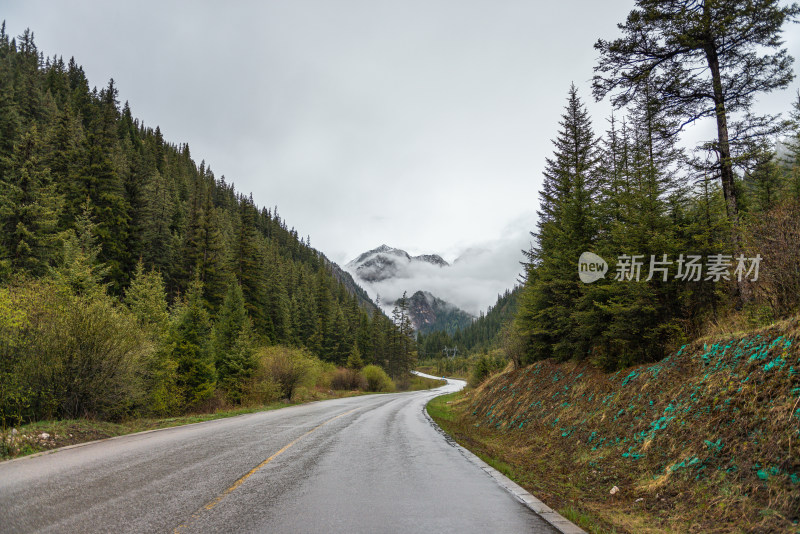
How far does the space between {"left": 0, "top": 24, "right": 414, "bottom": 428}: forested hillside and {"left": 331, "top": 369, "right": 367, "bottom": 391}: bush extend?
384 inches

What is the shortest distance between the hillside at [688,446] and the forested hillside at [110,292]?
13.4 m

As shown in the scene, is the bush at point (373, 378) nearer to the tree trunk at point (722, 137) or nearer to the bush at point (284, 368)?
the bush at point (284, 368)

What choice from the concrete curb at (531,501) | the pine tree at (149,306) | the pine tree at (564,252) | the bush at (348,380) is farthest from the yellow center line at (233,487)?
the bush at (348,380)

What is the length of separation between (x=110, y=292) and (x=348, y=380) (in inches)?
1250

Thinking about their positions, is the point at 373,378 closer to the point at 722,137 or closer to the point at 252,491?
the point at 722,137

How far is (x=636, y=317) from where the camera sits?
1045 cm

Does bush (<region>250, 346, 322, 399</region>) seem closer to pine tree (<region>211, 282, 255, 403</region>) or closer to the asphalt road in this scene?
pine tree (<region>211, 282, 255, 403</region>)

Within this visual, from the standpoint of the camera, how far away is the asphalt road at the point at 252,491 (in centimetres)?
434

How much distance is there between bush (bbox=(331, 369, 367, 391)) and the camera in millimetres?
53719

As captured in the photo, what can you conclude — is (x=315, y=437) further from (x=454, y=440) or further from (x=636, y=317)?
(x=636, y=317)

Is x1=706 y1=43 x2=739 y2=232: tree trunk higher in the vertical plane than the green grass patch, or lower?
higher

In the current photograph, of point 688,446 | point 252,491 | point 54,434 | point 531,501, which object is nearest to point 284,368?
point 54,434

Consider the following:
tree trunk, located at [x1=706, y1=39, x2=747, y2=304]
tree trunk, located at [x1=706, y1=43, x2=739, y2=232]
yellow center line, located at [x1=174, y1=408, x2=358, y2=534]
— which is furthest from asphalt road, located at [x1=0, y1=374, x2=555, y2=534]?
tree trunk, located at [x1=706, y1=43, x2=739, y2=232]

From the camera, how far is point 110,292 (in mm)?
34062
